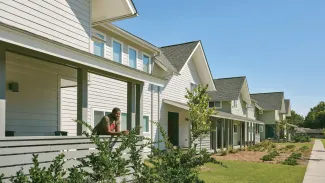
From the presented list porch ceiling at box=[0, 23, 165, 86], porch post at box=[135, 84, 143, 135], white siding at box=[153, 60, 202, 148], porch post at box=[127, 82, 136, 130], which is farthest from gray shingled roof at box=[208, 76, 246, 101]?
porch ceiling at box=[0, 23, 165, 86]

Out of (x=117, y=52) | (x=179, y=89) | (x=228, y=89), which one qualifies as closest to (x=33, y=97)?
(x=117, y=52)

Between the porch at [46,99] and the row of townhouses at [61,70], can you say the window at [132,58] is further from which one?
the porch at [46,99]

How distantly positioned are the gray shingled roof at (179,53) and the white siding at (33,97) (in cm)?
1413

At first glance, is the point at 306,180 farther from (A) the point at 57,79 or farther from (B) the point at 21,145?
(B) the point at 21,145

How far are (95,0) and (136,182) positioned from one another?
22.6ft

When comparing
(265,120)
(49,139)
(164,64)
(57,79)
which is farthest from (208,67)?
(265,120)

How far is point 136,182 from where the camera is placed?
6.48 m

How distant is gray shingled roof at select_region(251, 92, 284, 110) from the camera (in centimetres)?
5640

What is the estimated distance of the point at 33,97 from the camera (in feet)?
31.0

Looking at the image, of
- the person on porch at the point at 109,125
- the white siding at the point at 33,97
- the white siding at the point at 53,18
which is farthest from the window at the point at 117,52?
the person on porch at the point at 109,125

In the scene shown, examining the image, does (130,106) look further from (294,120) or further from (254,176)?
(294,120)

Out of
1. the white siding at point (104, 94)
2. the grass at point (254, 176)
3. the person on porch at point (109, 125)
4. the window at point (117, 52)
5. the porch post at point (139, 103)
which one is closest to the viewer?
the person on porch at point (109, 125)

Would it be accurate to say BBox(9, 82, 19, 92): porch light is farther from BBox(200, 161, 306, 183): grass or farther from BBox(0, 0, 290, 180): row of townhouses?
BBox(200, 161, 306, 183): grass

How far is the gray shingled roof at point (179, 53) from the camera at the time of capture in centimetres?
2373
